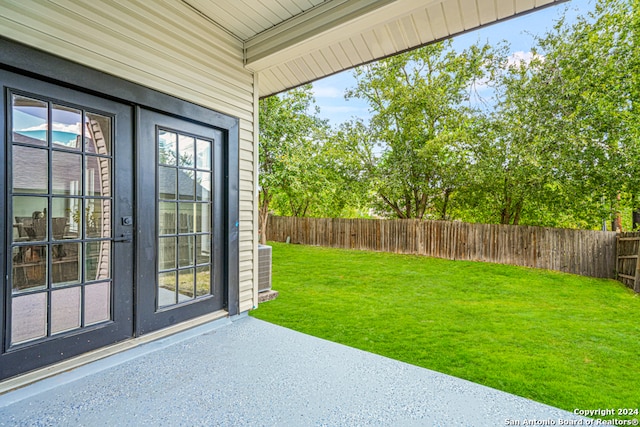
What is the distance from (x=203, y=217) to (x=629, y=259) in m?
6.74

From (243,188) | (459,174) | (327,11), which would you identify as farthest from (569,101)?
(243,188)

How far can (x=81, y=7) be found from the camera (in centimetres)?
180

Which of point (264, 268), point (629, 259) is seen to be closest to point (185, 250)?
point (264, 268)

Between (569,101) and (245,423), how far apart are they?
798 centimetres

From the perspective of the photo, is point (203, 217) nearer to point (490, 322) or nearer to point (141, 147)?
point (141, 147)

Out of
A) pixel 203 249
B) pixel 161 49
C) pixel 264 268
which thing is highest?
pixel 161 49

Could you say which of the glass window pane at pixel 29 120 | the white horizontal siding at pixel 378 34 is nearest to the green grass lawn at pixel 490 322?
the glass window pane at pixel 29 120

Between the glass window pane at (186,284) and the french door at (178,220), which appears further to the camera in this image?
the glass window pane at (186,284)

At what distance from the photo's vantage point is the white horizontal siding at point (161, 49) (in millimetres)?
1673

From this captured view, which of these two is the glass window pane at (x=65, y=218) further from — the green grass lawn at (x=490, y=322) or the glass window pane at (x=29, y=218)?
the green grass lawn at (x=490, y=322)

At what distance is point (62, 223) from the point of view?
5.89 feet

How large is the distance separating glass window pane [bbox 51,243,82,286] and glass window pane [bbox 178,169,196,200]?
0.77m

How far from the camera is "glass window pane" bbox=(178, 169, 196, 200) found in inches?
95.0

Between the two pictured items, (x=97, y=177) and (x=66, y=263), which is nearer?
(x=66, y=263)
